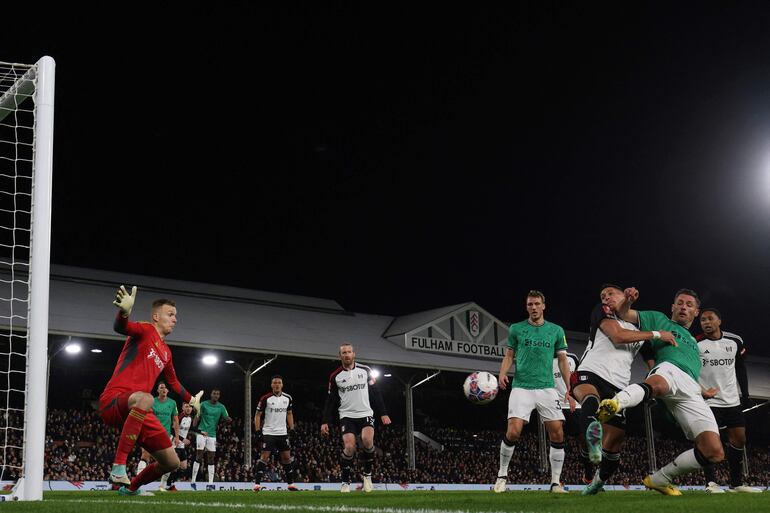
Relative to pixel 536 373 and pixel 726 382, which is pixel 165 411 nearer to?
pixel 536 373

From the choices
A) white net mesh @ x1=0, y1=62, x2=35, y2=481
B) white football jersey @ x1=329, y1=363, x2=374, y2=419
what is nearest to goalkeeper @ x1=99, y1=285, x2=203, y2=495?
white net mesh @ x1=0, y1=62, x2=35, y2=481

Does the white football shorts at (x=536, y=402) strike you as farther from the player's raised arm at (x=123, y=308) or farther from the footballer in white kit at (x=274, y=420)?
Answer: the footballer in white kit at (x=274, y=420)

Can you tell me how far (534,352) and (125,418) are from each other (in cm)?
637

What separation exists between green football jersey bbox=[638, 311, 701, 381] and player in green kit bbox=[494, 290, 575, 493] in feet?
10.5

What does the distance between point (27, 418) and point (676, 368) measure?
6603mm

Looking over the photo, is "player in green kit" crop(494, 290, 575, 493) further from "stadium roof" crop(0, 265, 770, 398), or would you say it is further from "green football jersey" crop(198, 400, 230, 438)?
Answer: "stadium roof" crop(0, 265, 770, 398)

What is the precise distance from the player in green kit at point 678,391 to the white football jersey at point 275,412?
1097 cm

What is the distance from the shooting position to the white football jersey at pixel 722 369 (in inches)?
465

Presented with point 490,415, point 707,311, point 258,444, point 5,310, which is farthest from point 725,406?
point 490,415

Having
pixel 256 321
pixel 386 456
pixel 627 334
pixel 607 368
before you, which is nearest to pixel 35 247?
pixel 627 334

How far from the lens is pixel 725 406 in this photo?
38.6 feet

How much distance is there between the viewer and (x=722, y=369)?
11.9 meters

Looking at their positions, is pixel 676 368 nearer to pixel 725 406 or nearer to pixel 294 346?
pixel 725 406

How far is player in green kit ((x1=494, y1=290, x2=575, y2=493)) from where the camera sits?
12.1 meters
